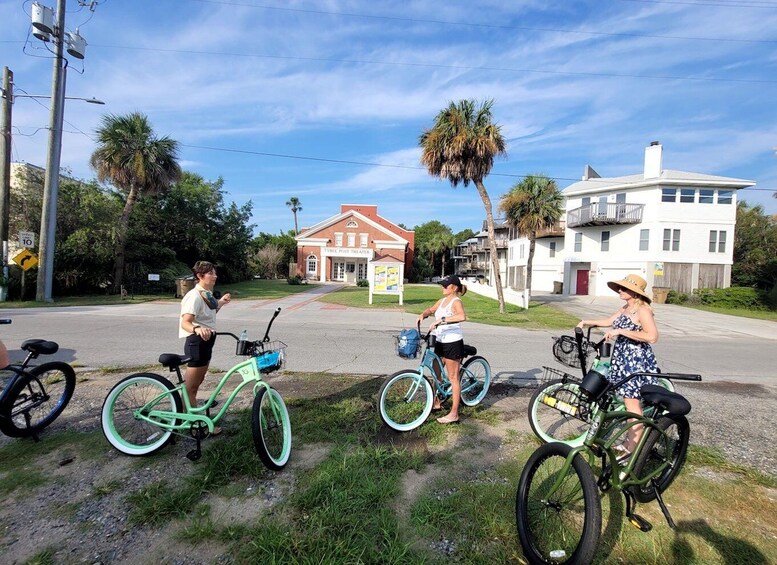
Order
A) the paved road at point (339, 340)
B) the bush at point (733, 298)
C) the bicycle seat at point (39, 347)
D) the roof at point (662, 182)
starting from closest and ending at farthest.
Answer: the bicycle seat at point (39, 347) → the paved road at point (339, 340) → the bush at point (733, 298) → the roof at point (662, 182)

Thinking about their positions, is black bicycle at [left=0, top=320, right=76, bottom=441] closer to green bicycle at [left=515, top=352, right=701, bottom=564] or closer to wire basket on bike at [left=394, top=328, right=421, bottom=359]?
wire basket on bike at [left=394, top=328, right=421, bottom=359]

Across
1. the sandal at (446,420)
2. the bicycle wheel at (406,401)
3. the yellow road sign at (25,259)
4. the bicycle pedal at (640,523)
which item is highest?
the yellow road sign at (25,259)

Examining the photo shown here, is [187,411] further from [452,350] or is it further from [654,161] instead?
[654,161]

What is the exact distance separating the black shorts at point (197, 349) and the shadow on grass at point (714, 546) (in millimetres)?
3845

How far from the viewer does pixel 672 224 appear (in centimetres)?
2880

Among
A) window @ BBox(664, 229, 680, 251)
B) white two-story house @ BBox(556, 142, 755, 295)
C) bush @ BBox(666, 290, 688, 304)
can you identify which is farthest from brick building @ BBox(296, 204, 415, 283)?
bush @ BBox(666, 290, 688, 304)

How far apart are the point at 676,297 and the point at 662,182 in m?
8.53

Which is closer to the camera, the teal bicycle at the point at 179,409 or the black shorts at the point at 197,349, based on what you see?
the teal bicycle at the point at 179,409

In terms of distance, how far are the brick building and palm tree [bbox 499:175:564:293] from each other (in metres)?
21.7

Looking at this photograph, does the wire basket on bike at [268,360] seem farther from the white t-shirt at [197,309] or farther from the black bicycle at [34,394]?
the black bicycle at [34,394]

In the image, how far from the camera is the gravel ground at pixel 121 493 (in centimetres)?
240

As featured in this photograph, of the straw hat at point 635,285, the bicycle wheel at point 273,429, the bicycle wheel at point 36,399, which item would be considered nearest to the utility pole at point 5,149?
the bicycle wheel at point 36,399

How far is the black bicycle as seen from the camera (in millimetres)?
3600

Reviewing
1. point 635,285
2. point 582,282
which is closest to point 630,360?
point 635,285
